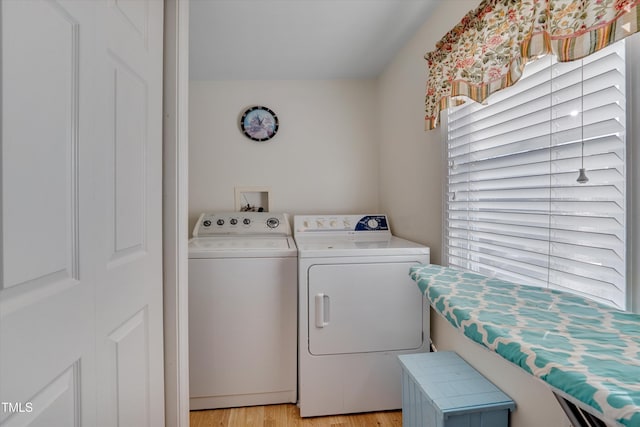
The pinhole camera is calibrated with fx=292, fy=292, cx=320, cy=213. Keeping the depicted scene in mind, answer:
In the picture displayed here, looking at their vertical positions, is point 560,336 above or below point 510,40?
below

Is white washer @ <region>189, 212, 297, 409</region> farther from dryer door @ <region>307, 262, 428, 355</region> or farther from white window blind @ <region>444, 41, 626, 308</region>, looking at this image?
white window blind @ <region>444, 41, 626, 308</region>

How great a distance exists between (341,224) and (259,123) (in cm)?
116

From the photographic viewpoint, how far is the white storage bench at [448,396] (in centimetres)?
117

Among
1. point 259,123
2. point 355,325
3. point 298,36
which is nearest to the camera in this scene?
point 355,325

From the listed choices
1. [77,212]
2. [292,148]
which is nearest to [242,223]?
[292,148]

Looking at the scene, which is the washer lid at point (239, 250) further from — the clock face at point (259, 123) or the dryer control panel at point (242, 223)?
the clock face at point (259, 123)

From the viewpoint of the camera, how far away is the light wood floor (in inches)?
66.9

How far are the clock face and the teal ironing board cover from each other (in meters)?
2.01

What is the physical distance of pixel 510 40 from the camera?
43.9 inches

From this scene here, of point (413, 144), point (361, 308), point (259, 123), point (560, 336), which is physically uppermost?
point (259, 123)

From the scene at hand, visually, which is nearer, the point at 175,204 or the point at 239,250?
the point at 175,204

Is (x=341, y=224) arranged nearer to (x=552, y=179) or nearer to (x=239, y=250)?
(x=239, y=250)

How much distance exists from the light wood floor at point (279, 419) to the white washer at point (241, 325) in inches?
1.9

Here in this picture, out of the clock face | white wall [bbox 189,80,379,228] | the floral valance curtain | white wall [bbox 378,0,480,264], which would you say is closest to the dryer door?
white wall [bbox 378,0,480,264]
